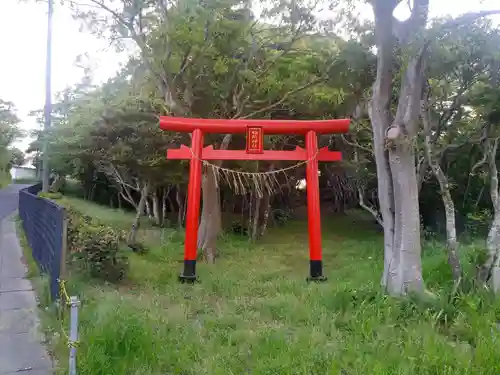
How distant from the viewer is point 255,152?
9016mm

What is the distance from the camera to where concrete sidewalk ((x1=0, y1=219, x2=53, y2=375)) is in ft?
12.7

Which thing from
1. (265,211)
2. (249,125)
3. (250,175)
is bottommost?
(265,211)

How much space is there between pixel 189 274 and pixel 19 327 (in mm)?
3829

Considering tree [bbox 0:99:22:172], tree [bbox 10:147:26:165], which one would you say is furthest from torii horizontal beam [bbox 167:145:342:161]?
tree [bbox 10:147:26:165]

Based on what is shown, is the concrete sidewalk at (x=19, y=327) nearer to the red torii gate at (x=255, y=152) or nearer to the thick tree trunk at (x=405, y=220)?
the red torii gate at (x=255, y=152)

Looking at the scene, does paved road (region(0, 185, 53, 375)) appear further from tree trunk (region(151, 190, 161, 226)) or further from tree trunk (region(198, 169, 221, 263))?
tree trunk (region(151, 190, 161, 226))

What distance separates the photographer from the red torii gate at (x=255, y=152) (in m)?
8.91

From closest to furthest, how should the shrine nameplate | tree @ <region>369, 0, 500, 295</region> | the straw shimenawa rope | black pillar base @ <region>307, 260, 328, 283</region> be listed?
tree @ <region>369, 0, 500, 295</region>, black pillar base @ <region>307, 260, 328, 283</region>, the straw shimenawa rope, the shrine nameplate

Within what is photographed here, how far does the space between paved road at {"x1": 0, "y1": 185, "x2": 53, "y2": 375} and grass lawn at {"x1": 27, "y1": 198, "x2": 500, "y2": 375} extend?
0.85ft

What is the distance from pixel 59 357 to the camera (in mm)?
4051

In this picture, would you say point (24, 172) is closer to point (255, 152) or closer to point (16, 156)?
point (16, 156)

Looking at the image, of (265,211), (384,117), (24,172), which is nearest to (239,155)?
(384,117)

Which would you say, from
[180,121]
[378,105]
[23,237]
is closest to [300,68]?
[180,121]

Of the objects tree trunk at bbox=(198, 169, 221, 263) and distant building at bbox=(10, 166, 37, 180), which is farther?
distant building at bbox=(10, 166, 37, 180)
